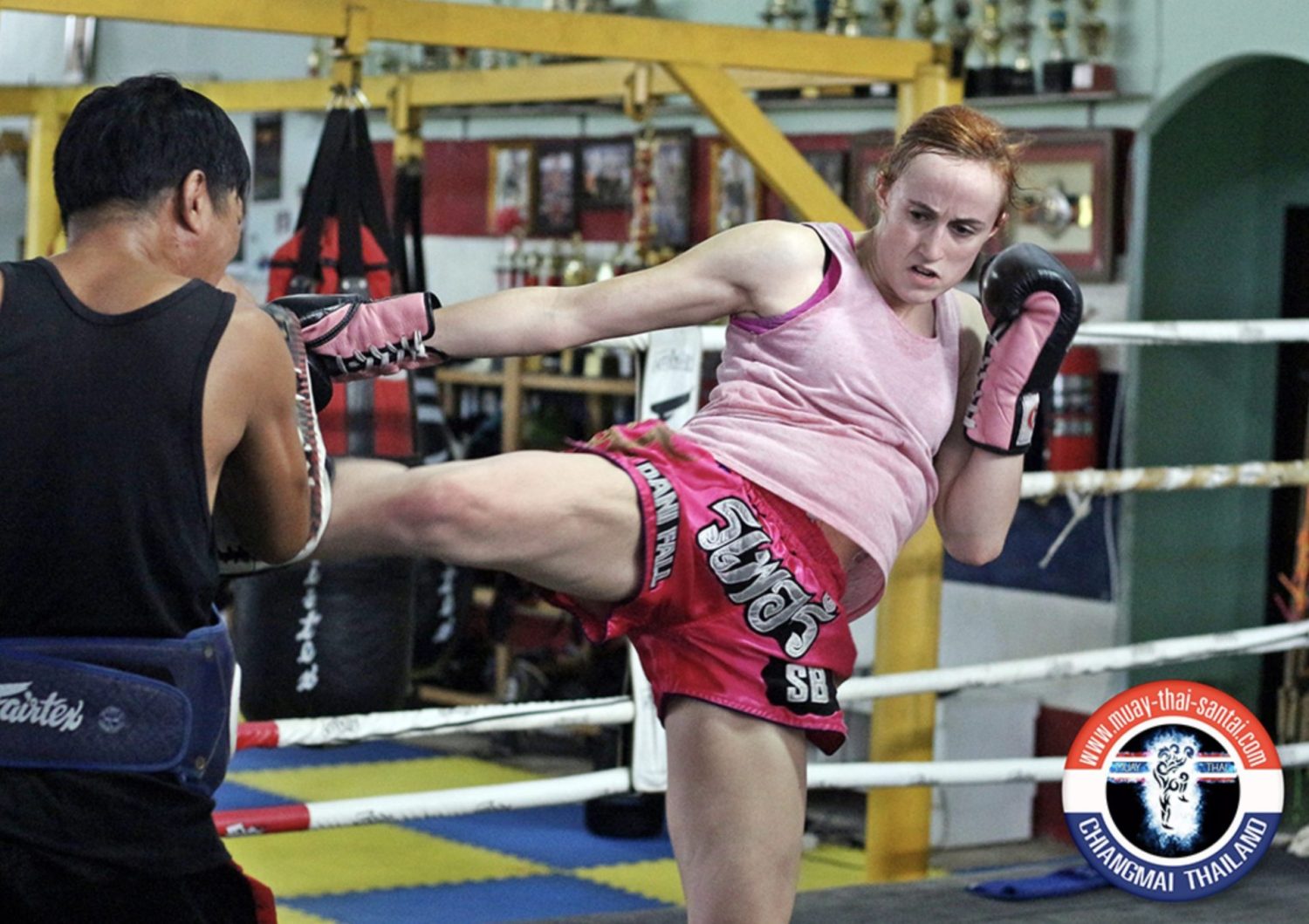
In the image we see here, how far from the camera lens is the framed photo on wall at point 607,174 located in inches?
271

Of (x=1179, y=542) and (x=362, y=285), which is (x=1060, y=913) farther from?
(x=1179, y=542)

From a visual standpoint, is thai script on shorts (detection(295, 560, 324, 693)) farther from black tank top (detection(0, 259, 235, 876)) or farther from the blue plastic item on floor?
black tank top (detection(0, 259, 235, 876))

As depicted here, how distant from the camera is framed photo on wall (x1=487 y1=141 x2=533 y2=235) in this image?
724 centimetres

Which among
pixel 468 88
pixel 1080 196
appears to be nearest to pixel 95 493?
pixel 468 88

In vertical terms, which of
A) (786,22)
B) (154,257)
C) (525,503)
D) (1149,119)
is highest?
(786,22)

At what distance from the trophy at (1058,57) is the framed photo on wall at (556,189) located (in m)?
2.19

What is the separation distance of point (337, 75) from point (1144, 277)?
2.71 m

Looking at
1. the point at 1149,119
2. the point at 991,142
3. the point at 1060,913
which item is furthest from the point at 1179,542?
the point at 991,142

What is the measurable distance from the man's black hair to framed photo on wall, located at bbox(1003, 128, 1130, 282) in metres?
3.88

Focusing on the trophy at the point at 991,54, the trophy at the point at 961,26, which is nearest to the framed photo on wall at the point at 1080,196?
the trophy at the point at 991,54

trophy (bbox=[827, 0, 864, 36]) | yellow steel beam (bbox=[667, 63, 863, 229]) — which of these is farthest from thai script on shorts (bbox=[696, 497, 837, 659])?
trophy (bbox=[827, 0, 864, 36])

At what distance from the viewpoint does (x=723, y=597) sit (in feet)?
7.38

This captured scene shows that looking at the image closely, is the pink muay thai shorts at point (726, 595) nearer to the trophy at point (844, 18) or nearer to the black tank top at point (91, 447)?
the black tank top at point (91, 447)

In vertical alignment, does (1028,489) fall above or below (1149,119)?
below
